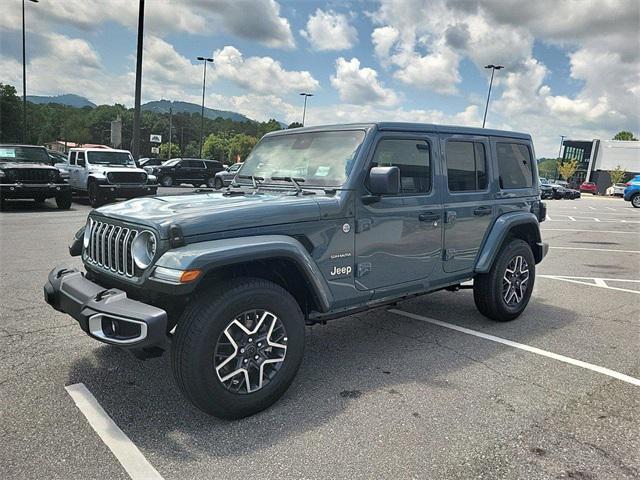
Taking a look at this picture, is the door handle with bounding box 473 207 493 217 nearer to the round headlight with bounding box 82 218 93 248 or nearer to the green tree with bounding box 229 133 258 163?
the round headlight with bounding box 82 218 93 248

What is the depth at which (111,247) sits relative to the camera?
10.7 ft

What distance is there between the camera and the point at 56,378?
3.53 m

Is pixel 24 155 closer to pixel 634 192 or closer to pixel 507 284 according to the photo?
pixel 507 284

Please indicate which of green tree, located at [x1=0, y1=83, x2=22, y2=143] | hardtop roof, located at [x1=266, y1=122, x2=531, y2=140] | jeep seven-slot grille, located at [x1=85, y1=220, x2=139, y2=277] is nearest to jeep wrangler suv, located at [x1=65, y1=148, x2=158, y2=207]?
hardtop roof, located at [x1=266, y1=122, x2=531, y2=140]

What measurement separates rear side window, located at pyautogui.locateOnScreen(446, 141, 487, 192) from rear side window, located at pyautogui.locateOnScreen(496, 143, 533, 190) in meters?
0.34

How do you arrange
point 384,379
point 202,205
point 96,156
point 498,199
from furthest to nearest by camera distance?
point 96,156, point 498,199, point 384,379, point 202,205

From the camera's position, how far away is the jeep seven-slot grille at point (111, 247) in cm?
310

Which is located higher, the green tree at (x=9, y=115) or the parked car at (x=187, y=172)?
the green tree at (x=9, y=115)

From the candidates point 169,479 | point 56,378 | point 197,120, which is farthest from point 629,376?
point 197,120

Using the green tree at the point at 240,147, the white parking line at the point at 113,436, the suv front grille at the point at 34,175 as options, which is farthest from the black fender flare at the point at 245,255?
the green tree at the point at 240,147

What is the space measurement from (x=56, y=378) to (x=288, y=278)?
1809mm

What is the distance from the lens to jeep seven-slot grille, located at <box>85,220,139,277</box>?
3.10 metres

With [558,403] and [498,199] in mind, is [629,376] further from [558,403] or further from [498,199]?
[498,199]

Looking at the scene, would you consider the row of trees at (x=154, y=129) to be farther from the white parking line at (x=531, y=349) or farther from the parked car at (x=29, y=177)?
the white parking line at (x=531, y=349)
